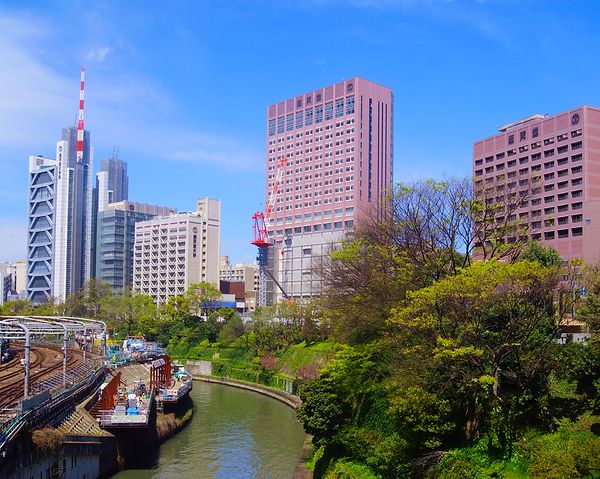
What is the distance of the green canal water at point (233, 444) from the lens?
31.4 metres

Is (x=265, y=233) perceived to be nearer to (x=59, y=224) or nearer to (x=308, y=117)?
(x=308, y=117)

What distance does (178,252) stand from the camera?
136 meters

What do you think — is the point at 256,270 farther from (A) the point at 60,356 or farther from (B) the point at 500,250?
(B) the point at 500,250

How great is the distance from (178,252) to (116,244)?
20.8 metres

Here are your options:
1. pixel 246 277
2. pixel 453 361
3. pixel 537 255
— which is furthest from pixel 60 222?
pixel 453 361

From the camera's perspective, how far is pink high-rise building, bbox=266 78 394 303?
10894 cm

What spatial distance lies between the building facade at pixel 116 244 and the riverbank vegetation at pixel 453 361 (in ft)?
392

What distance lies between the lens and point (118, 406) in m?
31.3

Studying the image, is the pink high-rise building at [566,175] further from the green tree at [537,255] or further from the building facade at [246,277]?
the building facade at [246,277]

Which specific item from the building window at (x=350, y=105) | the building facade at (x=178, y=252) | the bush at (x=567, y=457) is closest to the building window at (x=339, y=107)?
the building window at (x=350, y=105)

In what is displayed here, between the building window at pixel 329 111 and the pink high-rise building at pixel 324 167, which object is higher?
the building window at pixel 329 111

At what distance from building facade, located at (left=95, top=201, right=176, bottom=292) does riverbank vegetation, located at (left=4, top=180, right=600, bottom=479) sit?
120m

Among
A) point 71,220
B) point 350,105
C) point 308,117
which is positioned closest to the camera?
point 350,105

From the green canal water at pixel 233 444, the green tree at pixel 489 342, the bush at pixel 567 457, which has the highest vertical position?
the green tree at pixel 489 342
